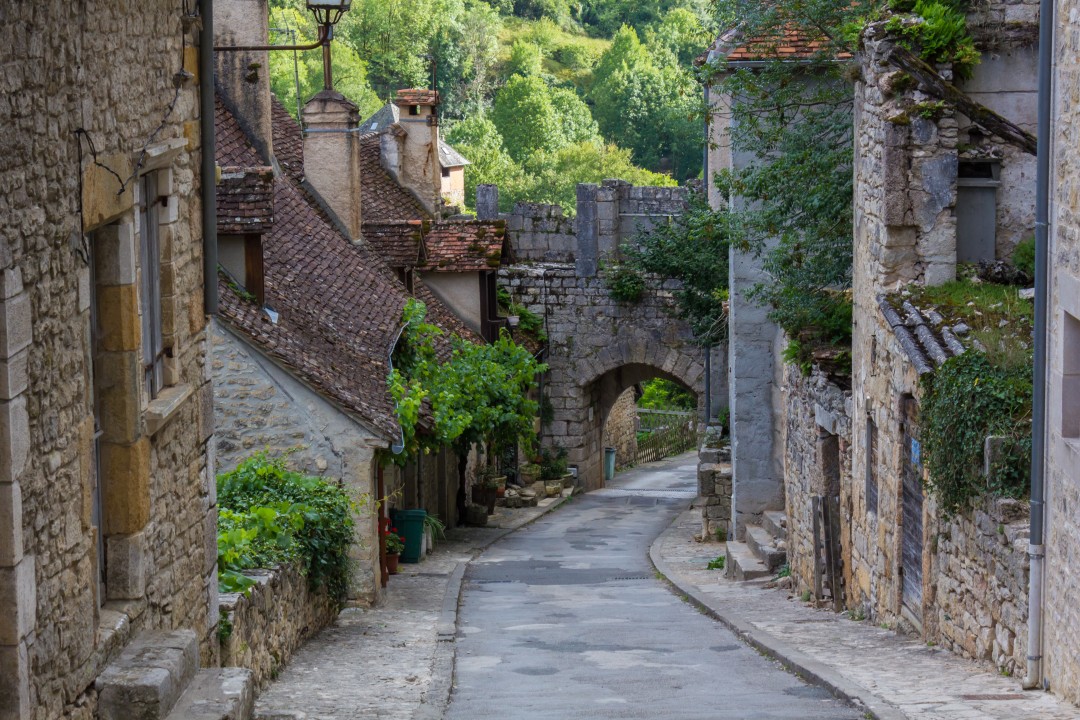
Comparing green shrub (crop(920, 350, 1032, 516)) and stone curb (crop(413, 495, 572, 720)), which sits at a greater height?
green shrub (crop(920, 350, 1032, 516))

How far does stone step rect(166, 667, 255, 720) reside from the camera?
237 inches

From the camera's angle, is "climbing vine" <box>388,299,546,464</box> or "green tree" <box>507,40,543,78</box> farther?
"green tree" <box>507,40,543,78</box>

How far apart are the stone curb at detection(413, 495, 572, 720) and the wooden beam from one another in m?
5.38

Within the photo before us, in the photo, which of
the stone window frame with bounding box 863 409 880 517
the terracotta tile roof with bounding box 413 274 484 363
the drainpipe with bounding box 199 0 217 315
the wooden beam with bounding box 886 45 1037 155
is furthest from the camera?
the terracotta tile roof with bounding box 413 274 484 363

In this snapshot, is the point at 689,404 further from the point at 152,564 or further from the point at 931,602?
the point at 152,564

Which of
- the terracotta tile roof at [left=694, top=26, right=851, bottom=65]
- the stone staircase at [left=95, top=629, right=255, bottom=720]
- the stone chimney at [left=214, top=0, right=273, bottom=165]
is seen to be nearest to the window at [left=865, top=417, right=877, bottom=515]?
the terracotta tile roof at [left=694, top=26, right=851, bottom=65]

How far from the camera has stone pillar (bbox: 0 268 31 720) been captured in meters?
4.60

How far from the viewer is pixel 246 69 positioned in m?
18.1

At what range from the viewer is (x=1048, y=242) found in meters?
7.61

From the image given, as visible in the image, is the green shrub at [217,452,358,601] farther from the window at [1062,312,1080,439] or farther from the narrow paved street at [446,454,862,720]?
the window at [1062,312,1080,439]

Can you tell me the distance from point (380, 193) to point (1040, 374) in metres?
19.0

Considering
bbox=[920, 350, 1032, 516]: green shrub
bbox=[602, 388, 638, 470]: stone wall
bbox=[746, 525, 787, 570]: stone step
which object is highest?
bbox=[920, 350, 1032, 516]: green shrub

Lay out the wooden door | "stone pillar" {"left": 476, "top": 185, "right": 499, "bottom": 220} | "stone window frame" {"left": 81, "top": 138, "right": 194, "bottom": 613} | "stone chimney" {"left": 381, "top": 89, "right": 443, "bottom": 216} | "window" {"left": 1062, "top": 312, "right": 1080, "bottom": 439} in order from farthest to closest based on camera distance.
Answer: "stone pillar" {"left": 476, "top": 185, "right": 499, "bottom": 220}, "stone chimney" {"left": 381, "top": 89, "right": 443, "bottom": 216}, the wooden door, "window" {"left": 1062, "top": 312, "right": 1080, "bottom": 439}, "stone window frame" {"left": 81, "top": 138, "right": 194, "bottom": 613}

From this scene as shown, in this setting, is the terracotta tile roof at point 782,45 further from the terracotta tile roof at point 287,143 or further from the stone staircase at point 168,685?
the stone staircase at point 168,685
